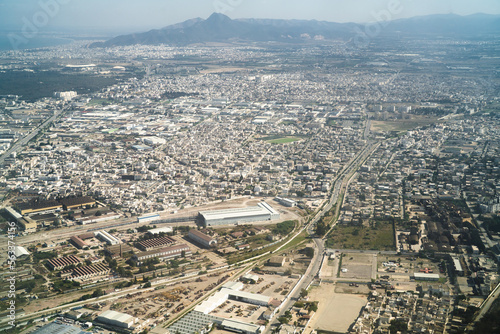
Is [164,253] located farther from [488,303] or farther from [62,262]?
[488,303]

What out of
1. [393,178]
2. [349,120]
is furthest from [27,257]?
[349,120]

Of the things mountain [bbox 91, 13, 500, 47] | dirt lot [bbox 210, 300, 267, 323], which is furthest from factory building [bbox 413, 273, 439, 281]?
mountain [bbox 91, 13, 500, 47]

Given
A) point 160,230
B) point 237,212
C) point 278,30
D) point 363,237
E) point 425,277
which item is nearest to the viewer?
point 425,277

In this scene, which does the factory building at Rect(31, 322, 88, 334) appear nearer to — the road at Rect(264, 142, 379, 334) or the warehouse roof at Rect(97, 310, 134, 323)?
the warehouse roof at Rect(97, 310, 134, 323)

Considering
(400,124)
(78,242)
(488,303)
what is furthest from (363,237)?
(400,124)

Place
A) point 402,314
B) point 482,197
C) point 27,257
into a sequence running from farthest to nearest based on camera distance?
point 482,197, point 27,257, point 402,314

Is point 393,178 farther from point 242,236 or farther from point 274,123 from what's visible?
point 274,123

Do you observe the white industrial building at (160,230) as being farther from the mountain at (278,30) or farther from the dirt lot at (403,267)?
the mountain at (278,30)
